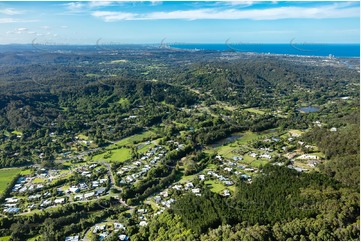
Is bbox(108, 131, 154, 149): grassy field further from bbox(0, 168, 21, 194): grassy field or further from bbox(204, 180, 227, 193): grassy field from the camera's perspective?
bbox(204, 180, 227, 193): grassy field

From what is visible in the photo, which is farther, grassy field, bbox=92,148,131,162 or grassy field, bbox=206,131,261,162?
grassy field, bbox=206,131,261,162

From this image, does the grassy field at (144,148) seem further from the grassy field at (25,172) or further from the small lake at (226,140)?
the grassy field at (25,172)

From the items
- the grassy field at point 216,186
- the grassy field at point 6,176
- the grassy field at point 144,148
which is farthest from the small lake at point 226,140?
the grassy field at point 6,176

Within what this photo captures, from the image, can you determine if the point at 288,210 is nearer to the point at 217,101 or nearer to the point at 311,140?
the point at 311,140

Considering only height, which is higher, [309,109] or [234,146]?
[309,109]

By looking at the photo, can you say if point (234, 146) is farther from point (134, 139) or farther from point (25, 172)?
point (25, 172)

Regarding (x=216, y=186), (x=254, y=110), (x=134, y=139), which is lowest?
(x=134, y=139)

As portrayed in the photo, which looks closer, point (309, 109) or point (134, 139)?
point (134, 139)

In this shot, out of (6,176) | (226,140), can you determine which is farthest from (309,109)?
(6,176)

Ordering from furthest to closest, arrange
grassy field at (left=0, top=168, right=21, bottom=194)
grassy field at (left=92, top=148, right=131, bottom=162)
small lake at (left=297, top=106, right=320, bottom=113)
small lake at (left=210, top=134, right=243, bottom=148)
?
small lake at (left=297, top=106, right=320, bottom=113)
small lake at (left=210, top=134, right=243, bottom=148)
grassy field at (left=92, top=148, right=131, bottom=162)
grassy field at (left=0, top=168, right=21, bottom=194)

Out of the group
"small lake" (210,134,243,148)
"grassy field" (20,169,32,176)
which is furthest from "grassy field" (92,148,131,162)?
"small lake" (210,134,243,148)
